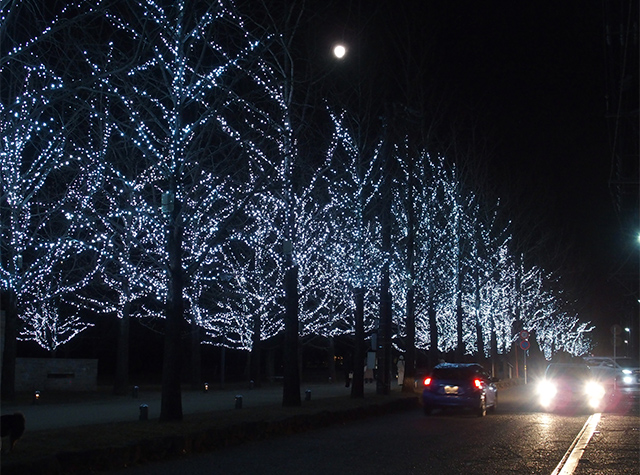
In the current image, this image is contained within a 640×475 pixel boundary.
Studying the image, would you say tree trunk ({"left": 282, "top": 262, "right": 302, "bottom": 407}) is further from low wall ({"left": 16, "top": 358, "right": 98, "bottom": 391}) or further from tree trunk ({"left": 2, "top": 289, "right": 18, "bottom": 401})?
low wall ({"left": 16, "top": 358, "right": 98, "bottom": 391})

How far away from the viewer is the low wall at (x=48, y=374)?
A: 32500 millimetres

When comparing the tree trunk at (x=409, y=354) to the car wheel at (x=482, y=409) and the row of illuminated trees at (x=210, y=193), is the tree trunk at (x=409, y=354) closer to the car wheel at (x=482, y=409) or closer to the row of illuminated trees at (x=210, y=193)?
the row of illuminated trees at (x=210, y=193)

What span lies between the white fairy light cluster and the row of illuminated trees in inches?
4.5

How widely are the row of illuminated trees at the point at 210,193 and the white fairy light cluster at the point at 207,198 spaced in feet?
0.38

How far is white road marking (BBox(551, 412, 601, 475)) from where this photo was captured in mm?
11883

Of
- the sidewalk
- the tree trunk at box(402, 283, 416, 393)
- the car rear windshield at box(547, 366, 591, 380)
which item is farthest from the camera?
the tree trunk at box(402, 283, 416, 393)

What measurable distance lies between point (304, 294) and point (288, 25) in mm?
22359

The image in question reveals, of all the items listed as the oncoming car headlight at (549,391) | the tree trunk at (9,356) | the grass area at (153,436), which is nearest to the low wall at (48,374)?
the tree trunk at (9,356)

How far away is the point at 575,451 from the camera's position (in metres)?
14.3

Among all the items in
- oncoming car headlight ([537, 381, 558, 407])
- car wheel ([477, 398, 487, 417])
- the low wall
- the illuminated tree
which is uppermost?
the illuminated tree

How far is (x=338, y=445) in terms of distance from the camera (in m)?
15.1

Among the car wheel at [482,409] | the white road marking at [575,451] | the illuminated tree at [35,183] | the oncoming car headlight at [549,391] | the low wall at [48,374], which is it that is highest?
the illuminated tree at [35,183]

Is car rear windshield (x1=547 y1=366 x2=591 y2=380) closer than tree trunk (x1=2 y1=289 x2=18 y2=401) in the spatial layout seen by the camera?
No

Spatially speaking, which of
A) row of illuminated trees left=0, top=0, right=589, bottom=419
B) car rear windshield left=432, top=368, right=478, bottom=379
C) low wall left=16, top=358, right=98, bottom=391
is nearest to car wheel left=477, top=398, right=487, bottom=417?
car rear windshield left=432, top=368, right=478, bottom=379
